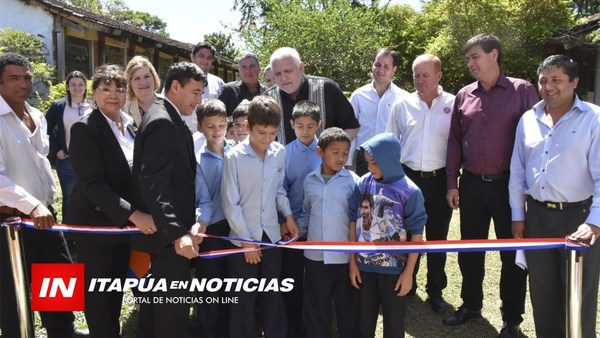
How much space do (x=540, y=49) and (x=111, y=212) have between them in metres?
17.1

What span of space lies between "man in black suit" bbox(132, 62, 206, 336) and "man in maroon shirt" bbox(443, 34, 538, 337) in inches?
91.6

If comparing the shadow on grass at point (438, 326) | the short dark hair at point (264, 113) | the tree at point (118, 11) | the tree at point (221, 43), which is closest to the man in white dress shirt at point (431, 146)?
the shadow on grass at point (438, 326)

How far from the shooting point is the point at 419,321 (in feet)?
13.9

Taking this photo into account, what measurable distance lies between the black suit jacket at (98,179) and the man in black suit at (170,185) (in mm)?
168

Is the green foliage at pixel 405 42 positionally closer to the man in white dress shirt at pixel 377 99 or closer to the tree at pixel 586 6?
the tree at pixel 586 6

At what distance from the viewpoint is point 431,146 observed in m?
4.33

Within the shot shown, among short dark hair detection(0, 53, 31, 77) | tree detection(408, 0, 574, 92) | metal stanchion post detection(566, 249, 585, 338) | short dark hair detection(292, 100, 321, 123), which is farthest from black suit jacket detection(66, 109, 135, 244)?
tree detection(408, 0, 574, 92)

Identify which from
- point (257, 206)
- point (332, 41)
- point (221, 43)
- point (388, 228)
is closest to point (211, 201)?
point (257, 206)

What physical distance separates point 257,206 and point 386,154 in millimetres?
1000

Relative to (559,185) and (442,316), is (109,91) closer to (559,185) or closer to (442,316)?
(559,185)

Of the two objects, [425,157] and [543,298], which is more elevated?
[425,157]

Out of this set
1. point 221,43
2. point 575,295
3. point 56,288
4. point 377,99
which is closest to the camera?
point 575,295

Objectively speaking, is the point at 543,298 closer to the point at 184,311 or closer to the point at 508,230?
the point at 508,230

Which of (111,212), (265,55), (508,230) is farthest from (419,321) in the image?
(265,55)
